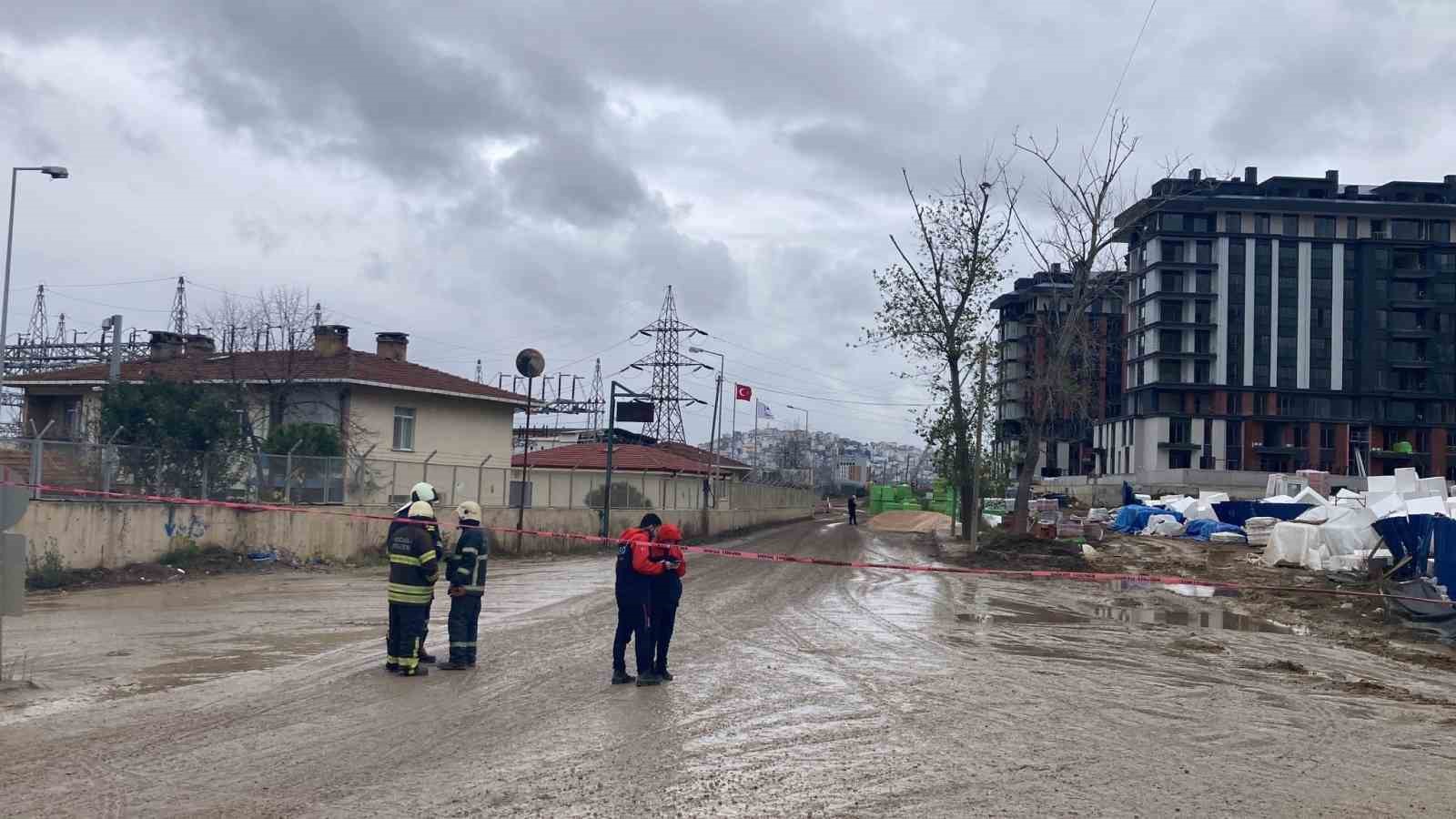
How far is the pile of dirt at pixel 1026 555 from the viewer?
108ft

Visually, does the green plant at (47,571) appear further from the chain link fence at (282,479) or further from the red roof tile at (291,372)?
the red roof tile at (291,372)

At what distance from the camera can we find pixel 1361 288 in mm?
100250

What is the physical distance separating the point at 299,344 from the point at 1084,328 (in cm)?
2728

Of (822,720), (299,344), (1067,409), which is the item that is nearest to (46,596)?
(822,720)

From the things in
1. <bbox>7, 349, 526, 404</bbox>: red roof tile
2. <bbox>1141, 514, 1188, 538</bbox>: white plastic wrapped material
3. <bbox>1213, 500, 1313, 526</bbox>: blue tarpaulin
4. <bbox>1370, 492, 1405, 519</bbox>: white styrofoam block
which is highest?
<bbox>7, 349, 526, 404</bbox>: red roof tile

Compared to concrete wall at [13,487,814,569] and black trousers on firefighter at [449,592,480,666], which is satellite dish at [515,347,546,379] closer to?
concrete wall at [13,487,814,569]

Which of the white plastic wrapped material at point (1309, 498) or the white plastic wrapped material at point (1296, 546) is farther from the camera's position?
the white plastic wrapped material at point (1309, 498)

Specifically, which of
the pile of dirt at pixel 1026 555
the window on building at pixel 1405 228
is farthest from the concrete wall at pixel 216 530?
the window on building at pixel 1405 228

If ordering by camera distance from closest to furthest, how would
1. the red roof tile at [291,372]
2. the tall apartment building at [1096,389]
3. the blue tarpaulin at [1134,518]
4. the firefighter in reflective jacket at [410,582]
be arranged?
1. the firefighter in reflective jacket at [410,582]
2. the red roof tile at [291,372]
3. the blue tarpaulin at [1134,518]
4. the tall apartment building at [1096,389]

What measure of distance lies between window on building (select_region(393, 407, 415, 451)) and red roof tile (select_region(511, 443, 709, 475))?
1020 centimetres

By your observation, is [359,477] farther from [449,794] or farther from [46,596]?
[449,794]

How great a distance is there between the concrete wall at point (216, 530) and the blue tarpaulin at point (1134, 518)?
78.9 ft

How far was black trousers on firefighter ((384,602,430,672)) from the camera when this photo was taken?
1221cm

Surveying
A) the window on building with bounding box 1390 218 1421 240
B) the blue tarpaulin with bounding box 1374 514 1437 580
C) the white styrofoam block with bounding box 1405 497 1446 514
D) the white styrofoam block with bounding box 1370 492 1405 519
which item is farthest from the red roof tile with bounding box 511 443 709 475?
the window on building with bounding box 1390 218 1421 240
